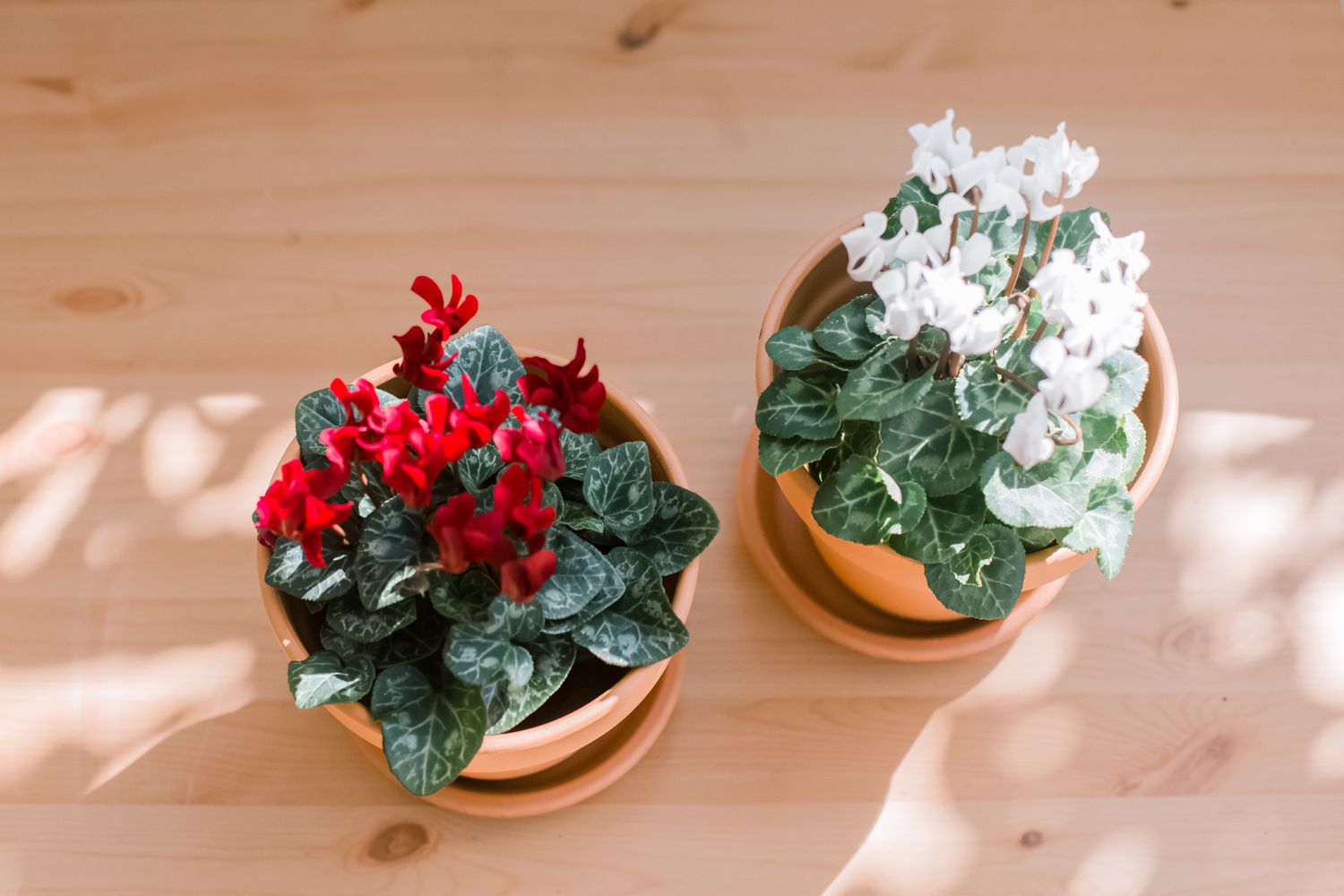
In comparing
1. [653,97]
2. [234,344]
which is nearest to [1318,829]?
[653,97]

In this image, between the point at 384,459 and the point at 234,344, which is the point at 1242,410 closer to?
the point at 384,459

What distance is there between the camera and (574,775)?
43.9 inches

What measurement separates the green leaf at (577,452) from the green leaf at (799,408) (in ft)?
0.48

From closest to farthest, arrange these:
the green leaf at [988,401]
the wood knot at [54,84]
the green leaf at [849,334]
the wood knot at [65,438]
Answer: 1. the green leaf at [988,401]
2. the green leaf at [849,334]
3. the wood knot at [65,438]
4. the wood knot at [54,84]

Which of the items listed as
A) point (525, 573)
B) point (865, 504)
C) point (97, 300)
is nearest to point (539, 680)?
point (525, 573)

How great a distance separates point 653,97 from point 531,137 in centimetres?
15

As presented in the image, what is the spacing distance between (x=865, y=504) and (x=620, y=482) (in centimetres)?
20

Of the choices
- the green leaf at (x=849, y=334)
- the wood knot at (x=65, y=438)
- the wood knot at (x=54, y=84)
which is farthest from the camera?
the wood knot at (x=54, y=84)

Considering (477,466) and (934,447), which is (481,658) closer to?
(477,466)

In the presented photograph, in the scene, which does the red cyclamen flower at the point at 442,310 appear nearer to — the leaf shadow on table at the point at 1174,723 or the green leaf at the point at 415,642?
the green leaf at the point at 415,642

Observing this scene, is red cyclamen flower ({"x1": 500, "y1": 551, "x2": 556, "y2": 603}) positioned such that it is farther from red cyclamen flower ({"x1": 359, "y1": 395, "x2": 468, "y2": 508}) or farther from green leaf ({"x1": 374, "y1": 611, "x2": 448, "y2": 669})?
green leaf ({"x1": 374, "y1": 611, "x2": 448, "y2": 669})

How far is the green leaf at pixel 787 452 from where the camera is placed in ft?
3.14

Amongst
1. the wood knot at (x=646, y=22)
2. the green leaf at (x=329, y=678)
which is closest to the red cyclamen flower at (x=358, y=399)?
the green leaf at (x=329, y=678)

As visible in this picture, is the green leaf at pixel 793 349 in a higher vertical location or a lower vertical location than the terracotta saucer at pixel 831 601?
higher
